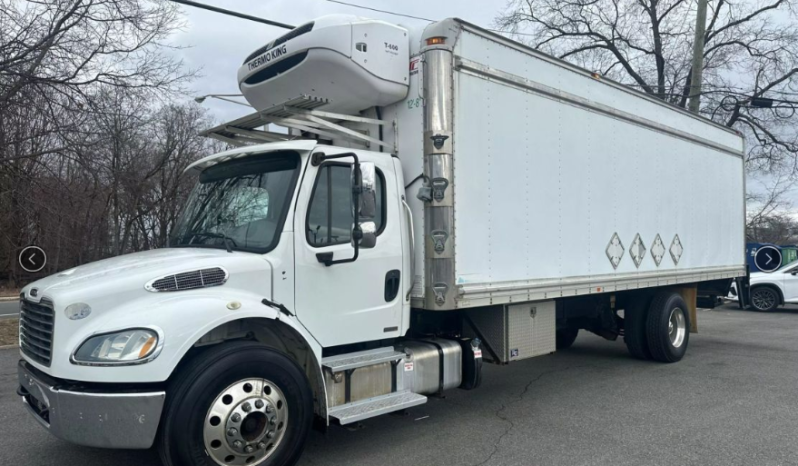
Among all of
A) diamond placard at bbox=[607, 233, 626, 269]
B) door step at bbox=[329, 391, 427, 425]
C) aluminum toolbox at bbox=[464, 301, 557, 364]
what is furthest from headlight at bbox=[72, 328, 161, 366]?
diamond placard at bbox=[607, 233, 626, 269]

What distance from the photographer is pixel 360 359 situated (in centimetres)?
488

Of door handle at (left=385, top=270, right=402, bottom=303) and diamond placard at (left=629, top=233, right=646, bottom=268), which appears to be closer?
door handle at (left=385, top=270, right=402, bottom=303)

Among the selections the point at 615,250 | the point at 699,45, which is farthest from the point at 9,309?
the point at 699,45

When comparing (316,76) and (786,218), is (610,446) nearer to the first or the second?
(316,76)

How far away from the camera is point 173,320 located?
3.80 m

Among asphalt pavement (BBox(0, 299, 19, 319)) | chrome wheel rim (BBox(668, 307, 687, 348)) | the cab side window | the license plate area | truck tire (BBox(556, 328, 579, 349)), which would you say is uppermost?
the cab side window

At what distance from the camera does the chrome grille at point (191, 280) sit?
4.00 meters

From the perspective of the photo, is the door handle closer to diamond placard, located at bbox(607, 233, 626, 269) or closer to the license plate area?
the license plate area

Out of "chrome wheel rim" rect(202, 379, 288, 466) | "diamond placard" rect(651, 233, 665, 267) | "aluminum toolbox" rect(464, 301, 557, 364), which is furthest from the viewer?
"diamond placard" rect(651, 233, 665, 267)

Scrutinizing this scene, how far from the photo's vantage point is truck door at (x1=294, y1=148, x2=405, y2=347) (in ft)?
15.1

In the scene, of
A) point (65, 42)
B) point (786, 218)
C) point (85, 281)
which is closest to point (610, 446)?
point (85, 281)

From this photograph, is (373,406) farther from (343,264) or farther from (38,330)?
(38,330)

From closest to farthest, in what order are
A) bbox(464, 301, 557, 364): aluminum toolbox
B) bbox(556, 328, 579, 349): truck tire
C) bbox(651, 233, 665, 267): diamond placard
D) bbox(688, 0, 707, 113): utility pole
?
bbox(464, 301, 557, 364): aluminum toolbox < bbox(651, 233, 665, 267): diamond placard < bbox(556, 328, 579, 349): truck tire < bbox(688, 0, 707, 113): utility pole

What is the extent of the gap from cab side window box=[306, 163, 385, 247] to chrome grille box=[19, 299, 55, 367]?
185 cm
